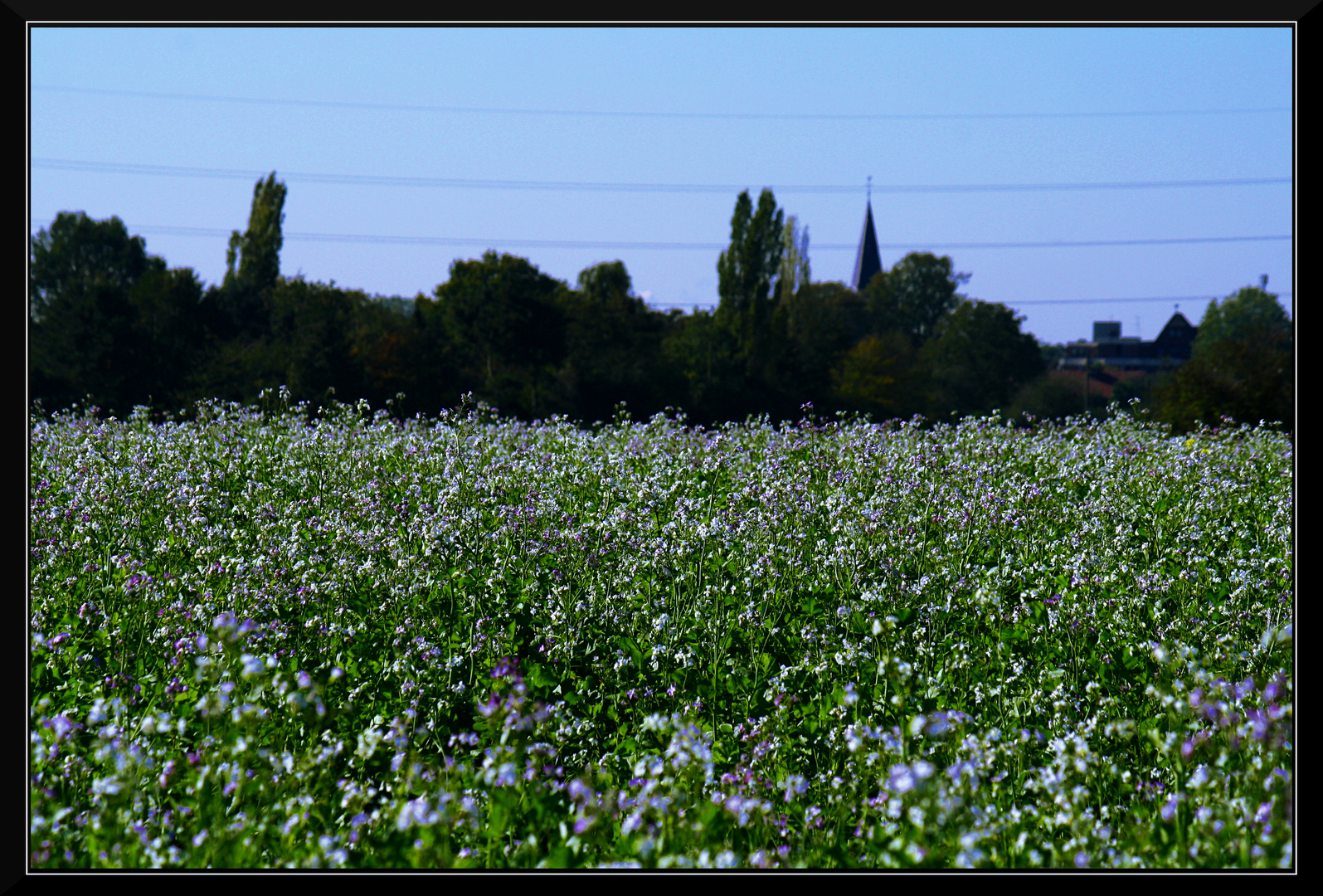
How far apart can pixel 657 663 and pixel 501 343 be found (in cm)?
3586

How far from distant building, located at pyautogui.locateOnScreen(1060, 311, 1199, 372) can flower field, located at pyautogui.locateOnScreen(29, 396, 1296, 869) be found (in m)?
48.5

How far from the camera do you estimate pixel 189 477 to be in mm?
7723

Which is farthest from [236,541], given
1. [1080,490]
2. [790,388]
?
[790,388]

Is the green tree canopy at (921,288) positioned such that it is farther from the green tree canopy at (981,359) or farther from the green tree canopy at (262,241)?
the green tree canopy at (262,241)

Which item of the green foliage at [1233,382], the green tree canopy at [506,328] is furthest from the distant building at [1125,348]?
the green foliage at [1233,382]

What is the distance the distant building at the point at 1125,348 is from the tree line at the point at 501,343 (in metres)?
4.71

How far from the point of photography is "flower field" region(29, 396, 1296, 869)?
9.77ft

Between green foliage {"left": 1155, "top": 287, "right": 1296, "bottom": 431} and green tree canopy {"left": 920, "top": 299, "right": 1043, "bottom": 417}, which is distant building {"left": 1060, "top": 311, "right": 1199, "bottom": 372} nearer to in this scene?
green tree canopy {"left": 920, "top": 299, "right": 1043, "bottom": 417}

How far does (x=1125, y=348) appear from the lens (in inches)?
2427

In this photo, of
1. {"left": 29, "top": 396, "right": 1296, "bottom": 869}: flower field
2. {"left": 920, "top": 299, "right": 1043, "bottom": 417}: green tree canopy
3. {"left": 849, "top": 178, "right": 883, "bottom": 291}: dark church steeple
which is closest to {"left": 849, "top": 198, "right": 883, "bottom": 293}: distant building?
{"left": 849, "top": 178, "right": 883, "bottom": 291}: dark church steeple

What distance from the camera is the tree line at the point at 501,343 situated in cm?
3073

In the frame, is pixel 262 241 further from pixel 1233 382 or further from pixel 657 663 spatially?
pixel 657 663
